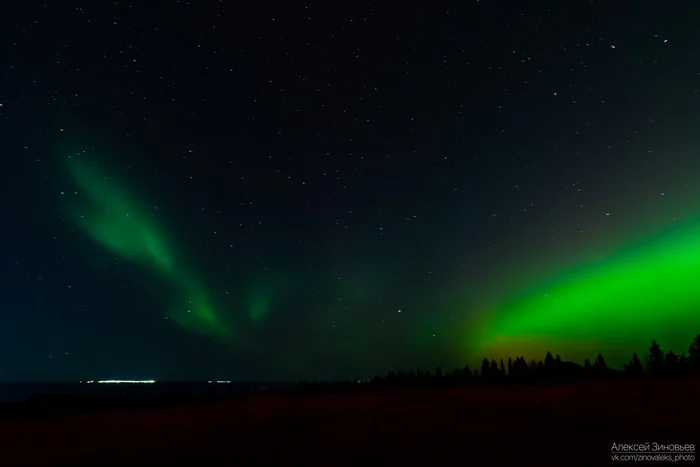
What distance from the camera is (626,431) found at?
10969 millimetres

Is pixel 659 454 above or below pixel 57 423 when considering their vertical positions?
below

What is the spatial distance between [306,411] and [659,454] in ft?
35.7

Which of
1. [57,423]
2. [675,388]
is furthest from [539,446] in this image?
[57,423]

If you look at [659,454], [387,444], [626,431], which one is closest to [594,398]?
[626,431]

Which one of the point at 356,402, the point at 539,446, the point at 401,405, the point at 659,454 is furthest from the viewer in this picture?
the point at 356,402

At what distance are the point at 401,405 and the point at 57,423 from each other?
1179 cm

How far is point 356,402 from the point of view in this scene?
18844mm

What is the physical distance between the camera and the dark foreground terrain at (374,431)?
9477 millimetres

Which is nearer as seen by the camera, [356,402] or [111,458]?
[111,458]

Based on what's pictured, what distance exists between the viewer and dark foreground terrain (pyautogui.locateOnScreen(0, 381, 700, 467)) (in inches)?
373

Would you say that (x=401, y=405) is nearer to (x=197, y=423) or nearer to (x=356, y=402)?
(x=356, y=402)

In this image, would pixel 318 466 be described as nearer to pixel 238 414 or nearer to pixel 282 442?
pixel 282 442

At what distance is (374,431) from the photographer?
12.1 meters

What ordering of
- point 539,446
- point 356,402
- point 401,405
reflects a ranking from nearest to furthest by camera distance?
point 539,446
point 401,405
point 356,402
